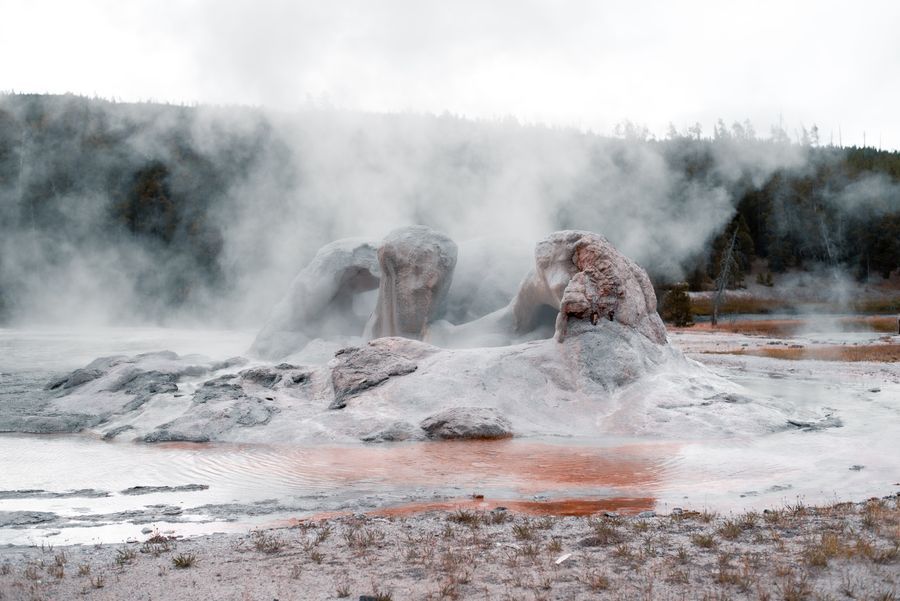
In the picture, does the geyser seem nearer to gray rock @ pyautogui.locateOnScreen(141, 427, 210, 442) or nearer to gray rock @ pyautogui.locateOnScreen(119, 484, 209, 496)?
gray rock @ pyautogui.locateOnScreen(141, 427, 210, 442)

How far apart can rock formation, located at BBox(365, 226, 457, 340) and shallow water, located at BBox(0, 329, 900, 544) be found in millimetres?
5453

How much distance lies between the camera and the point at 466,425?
8430mm

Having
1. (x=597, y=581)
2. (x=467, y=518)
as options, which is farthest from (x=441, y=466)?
(x=597, y=581)

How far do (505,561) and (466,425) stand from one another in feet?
14.5

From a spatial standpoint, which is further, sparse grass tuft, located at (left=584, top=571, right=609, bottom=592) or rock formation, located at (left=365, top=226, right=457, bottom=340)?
rock formation, located at (left=365, top=226, right=457, bottom=340)

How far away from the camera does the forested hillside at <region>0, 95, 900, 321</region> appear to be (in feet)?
112

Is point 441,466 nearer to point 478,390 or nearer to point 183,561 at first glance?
point 478,390

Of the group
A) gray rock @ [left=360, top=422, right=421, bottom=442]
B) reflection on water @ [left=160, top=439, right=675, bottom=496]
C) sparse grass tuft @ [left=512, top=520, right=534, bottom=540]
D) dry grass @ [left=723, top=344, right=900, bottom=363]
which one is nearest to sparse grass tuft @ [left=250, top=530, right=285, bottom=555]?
sparse grass tuft @ [left=512, top=520, right=534, bottom=540]

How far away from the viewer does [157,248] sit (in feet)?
140

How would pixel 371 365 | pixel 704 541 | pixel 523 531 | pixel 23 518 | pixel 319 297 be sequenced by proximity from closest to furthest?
1. pixel 704 541
2. pixel 523 531
3. pixel 23 518
4. pixel 371 365
5. pixel 319 297

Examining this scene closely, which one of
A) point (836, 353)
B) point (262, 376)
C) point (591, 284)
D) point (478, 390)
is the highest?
point (591, 284)

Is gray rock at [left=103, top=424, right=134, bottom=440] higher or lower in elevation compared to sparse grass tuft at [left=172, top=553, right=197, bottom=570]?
lower

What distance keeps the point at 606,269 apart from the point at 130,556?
22.9 ft

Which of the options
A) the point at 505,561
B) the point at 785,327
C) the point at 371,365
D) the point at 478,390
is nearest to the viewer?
the point at 505,561
